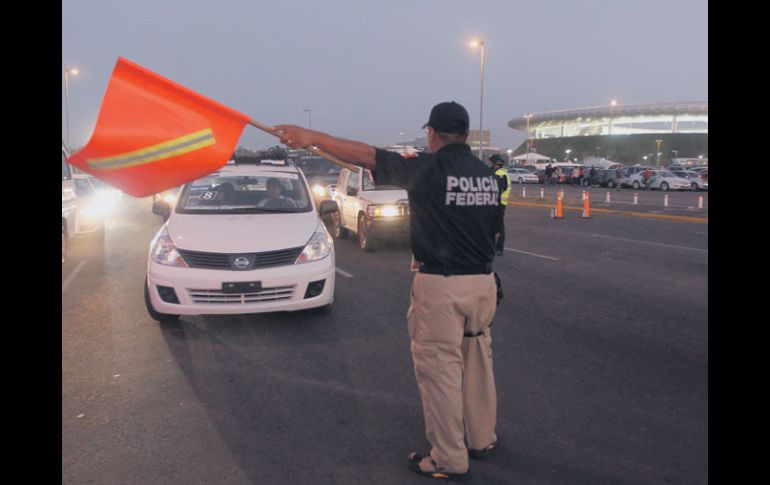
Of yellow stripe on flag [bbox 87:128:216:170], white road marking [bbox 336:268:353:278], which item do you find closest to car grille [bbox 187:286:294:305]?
yellow stripe on flag [bbox 87:128:216:170]

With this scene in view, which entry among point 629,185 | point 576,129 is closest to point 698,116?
point 576,129

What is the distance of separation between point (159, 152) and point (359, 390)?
2.34 metres

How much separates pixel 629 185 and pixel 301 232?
1769 inches

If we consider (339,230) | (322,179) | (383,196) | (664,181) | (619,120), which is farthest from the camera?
(619,120)

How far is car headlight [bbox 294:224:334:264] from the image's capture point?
270 inches

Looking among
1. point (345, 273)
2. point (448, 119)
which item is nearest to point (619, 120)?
point (345, 273)

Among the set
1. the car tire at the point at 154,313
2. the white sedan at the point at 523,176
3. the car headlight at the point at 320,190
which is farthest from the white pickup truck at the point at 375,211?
the white sedan at the point at 523,176

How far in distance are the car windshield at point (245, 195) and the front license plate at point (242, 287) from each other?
1435 millimetres

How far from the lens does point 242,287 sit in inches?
253

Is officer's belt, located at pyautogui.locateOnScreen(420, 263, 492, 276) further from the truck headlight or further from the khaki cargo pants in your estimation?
the truck headlight

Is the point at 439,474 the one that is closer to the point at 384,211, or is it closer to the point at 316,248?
the point at 316,248

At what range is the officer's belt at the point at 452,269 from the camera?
3.61 m

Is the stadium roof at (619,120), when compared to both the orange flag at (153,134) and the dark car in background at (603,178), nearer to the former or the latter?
the dark car in background at (603,178)
